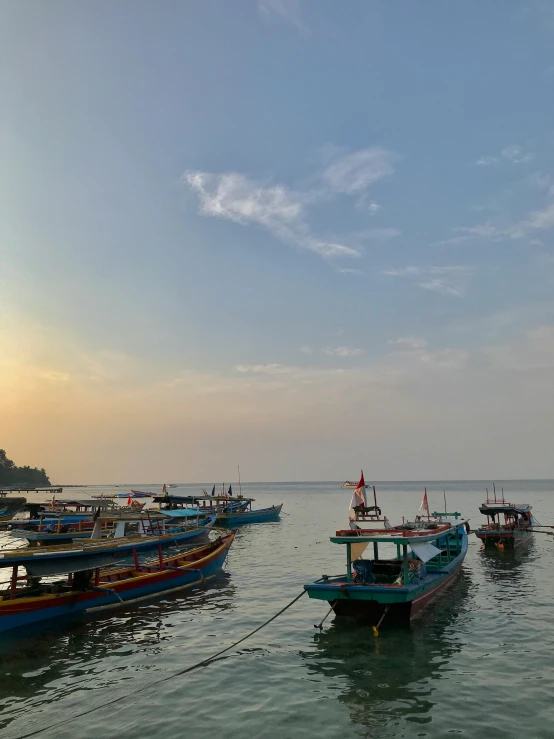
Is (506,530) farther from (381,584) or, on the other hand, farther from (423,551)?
(381,584)

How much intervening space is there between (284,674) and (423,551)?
303 inches

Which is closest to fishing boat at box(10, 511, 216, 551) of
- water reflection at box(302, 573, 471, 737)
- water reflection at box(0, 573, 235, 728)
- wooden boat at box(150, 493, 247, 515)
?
water reflection at box(0, 573, 235, 728)

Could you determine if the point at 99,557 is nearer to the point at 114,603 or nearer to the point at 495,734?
the point at 114,603

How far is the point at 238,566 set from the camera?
3278 cm

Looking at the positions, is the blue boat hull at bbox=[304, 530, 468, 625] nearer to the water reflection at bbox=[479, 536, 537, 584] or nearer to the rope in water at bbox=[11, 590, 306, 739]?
the rope in water at bbox=[11, 590, 306, 739]

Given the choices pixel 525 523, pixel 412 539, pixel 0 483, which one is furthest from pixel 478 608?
pixel 0 483

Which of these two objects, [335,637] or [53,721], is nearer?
[53,721]

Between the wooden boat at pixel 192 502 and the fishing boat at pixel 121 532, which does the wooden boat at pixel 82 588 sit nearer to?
the fishing boat at pixel 121 532

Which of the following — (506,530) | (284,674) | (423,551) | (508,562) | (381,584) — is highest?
(423,551)

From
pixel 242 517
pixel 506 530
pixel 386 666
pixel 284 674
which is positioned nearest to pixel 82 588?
pixel 284 674

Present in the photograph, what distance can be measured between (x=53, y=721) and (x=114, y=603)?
893 centimetres

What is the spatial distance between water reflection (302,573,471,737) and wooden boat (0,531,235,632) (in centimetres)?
887

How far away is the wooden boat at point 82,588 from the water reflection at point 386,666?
887cm

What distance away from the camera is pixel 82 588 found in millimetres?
19844
